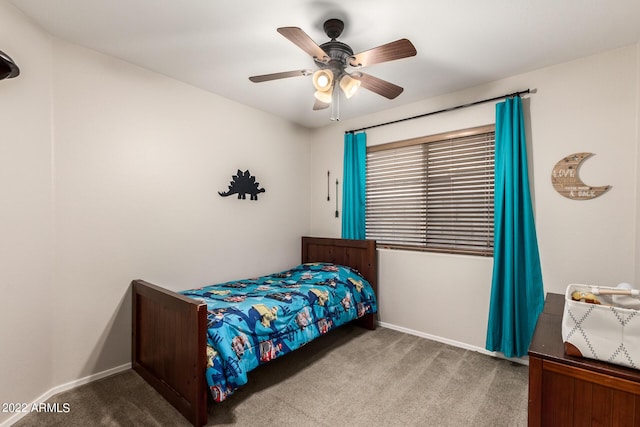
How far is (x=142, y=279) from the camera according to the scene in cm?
246

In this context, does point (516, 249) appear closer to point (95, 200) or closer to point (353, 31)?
point (353, 31)

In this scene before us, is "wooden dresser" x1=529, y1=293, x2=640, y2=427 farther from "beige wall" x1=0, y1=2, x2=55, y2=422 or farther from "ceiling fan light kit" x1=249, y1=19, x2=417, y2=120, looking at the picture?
"beige wall" x1=0, y1=2, x2=55, y2=422

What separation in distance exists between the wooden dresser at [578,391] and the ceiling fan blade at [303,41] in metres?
1.74

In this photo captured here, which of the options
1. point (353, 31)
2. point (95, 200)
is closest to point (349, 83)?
point (353, 31)

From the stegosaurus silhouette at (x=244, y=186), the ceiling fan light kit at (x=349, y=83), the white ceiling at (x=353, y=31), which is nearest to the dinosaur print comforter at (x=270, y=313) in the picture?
the stegosaurus silhouette at (x=244, y=186)

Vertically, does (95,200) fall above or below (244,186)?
below

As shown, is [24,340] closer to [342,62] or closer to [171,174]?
[171,174]

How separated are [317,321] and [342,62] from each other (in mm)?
1977

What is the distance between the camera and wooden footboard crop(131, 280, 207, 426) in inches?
67.2

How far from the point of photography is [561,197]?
7.63ft

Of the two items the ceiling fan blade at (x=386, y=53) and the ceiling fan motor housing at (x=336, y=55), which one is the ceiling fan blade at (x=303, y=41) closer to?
the ceiling fan motor housing at (x=336, y=55)

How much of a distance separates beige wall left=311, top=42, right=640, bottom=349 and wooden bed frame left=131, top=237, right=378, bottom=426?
221cm

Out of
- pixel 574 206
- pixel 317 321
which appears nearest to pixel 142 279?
pixel 317 321

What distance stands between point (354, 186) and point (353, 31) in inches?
72.6
